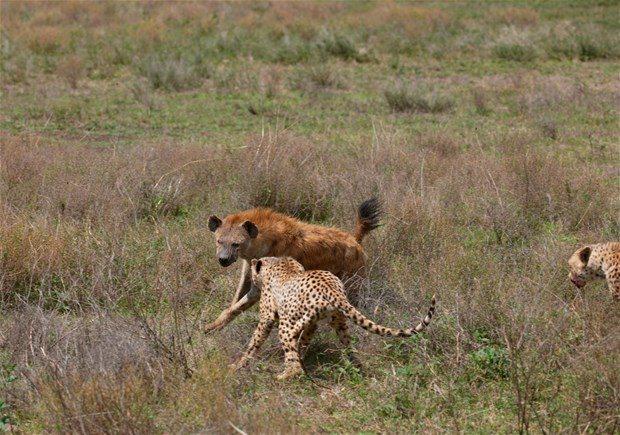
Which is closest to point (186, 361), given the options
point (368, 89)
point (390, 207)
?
point (390, 207)

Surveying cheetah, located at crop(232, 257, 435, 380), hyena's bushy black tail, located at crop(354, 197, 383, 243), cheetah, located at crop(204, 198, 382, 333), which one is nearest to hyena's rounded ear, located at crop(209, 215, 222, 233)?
cheetah, located at crop(204, 198, 382, 333)

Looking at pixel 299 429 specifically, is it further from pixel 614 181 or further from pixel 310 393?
pixel 614 181

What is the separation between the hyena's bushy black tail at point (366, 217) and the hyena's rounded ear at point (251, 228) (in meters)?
1.02

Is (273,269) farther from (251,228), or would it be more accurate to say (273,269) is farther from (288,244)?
(288,244)

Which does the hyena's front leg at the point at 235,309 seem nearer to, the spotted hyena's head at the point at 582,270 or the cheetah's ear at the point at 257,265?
the cheetah's ear at the point at 257,265

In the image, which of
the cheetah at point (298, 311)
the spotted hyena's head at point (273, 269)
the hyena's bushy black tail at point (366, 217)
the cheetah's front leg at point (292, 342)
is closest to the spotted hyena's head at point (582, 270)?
the hyena's bushy black tail at point (366, 217)

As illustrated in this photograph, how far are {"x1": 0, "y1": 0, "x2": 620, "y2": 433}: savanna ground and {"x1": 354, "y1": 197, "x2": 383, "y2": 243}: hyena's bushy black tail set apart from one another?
43 centimetres

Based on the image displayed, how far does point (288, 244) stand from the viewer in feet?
29.2

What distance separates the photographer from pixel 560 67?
22.9m

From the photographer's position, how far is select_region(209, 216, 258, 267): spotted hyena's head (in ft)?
28.5

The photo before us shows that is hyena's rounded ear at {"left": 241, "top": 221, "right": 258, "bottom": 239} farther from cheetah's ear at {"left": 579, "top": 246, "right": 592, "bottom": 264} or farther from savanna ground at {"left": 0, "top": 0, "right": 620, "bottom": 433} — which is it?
cheetah's ear at {"left": 579, "top": 246, "right": 592, "bottom": 264}

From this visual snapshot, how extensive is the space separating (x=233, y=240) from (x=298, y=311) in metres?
1.56

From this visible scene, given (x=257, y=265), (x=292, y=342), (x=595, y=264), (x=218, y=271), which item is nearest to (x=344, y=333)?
(x=292, y=342)

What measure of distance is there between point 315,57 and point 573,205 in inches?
539
